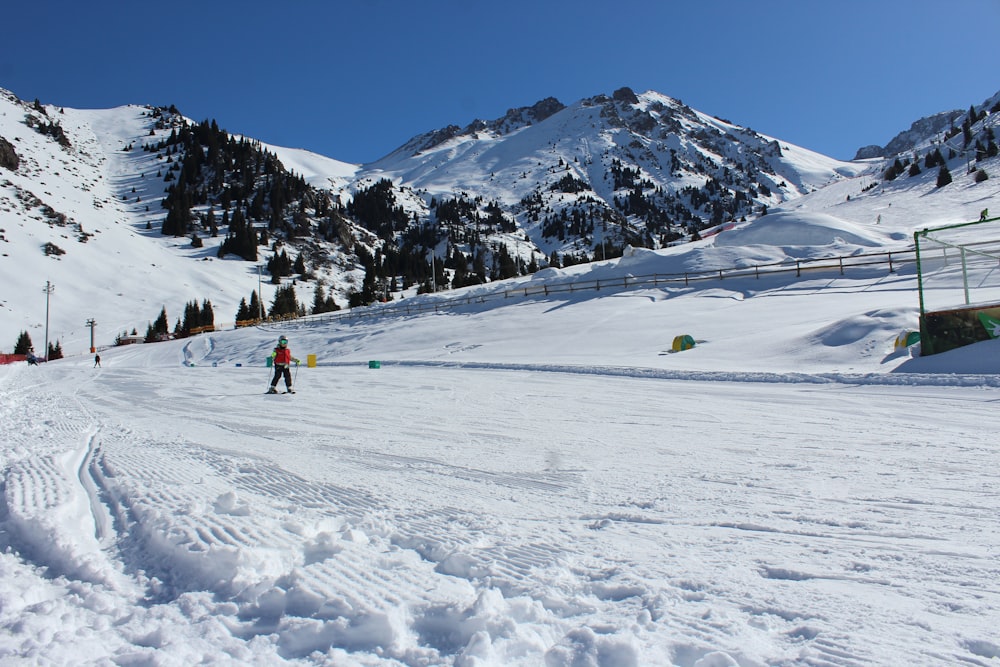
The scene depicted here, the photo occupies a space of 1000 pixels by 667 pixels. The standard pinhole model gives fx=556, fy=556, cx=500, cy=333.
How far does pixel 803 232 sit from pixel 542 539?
5085cm

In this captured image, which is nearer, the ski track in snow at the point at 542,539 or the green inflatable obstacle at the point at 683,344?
the ski track in snow at the point at 542,539

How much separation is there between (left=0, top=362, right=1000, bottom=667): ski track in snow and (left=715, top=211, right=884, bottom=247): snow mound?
42410mm

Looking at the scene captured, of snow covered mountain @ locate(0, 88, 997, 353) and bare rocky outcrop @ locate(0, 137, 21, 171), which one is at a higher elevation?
bare rocky outcrop @ locate(0, 137, 21, 171)

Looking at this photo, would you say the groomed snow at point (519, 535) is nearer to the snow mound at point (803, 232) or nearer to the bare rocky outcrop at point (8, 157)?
the snow mound at point (803, 232)

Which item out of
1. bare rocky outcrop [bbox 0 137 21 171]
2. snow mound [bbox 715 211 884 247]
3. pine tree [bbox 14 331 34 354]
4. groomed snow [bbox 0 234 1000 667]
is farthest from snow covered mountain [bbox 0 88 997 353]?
groomed snow [bbox 0 234 1000 667]

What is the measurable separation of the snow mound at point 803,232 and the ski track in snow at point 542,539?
42.4 metres

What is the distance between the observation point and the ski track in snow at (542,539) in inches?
100

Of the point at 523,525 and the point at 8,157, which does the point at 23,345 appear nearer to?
the point at 8,157

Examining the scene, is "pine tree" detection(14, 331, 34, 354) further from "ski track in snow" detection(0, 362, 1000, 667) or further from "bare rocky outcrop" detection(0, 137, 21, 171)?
"ski track in snow" detection(0, 362, 1000, 667)

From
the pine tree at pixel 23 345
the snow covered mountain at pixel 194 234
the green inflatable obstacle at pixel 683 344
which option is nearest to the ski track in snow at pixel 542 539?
the green inflatable obstacle at pixel 683 344

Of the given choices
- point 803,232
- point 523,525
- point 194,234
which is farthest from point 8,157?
point 523,525

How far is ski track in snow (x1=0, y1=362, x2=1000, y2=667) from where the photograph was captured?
2.55 metres

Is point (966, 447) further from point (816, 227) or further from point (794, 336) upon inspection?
point (816, 227)

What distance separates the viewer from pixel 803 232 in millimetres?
46719
